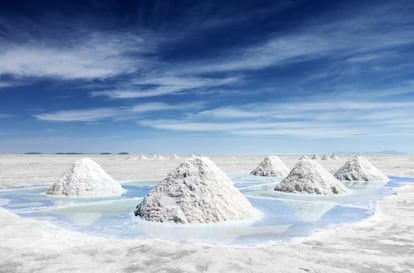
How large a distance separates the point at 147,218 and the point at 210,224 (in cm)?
148

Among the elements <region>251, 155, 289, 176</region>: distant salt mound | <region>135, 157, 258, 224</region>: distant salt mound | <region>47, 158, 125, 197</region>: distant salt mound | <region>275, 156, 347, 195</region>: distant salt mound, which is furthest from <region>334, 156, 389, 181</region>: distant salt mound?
<region>47, 158, 125, 197</region>: distant salt mound

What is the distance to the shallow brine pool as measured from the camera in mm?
6500

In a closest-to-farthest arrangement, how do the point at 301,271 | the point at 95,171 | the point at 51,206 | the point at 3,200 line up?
the point at 301,271
the point at 51,206
the point at 3,200
the point at 95,171

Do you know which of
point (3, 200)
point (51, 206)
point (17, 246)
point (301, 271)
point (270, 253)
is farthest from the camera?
point (3, 200)

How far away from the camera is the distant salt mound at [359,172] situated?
17.9m

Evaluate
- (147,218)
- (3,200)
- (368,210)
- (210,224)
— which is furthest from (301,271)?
(3,200)

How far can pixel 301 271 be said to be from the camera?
4.32 metres

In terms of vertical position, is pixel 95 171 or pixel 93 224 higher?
pixel 95 171

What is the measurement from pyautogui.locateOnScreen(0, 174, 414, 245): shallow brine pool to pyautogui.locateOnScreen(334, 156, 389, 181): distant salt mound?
555cm

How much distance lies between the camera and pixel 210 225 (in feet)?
24.4

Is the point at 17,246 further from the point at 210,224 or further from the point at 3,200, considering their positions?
the point at 3,200

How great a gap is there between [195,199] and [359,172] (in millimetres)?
13278

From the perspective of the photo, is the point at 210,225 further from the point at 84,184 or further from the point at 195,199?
the point at 84,184

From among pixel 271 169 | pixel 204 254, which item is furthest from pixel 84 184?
pixel 271 169
